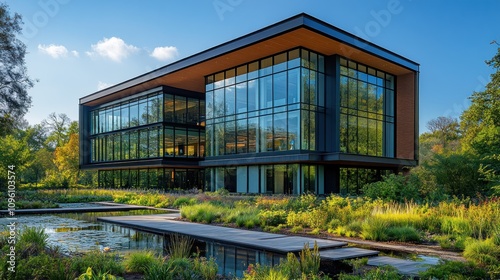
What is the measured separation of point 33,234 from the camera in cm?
850

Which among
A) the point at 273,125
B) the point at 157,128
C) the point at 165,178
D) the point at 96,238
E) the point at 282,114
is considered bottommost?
the point at 165,178

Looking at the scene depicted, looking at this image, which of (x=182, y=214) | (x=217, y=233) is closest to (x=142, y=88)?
(x=182, y=214)

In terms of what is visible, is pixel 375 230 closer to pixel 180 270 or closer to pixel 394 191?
pixel 394 191

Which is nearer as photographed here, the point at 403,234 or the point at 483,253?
the point at 483,253

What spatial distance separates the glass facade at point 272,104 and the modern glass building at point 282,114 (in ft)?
0.25

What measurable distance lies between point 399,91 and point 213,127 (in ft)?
56.9

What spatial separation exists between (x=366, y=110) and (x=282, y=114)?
8308mm

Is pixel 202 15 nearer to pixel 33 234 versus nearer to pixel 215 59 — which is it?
pixel 33 234

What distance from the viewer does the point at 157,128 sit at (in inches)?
1582

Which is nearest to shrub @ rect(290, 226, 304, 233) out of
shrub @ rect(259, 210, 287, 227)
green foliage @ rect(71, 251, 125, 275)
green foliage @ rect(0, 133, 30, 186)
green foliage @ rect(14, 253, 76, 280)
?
shrub @ rect(259, 210, 287, 227)

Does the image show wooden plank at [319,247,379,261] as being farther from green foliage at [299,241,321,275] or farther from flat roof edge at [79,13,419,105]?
flat roof edge at [79,13,419,105]

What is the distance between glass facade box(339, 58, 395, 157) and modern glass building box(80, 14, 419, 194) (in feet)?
0.29

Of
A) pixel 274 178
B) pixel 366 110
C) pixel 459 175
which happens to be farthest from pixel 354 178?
pixel 459 175

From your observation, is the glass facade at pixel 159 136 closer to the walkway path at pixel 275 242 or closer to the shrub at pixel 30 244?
the walkway path at pixel 275 242
